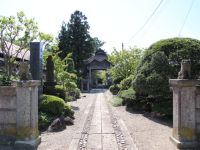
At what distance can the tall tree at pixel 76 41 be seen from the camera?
45969 millimetres

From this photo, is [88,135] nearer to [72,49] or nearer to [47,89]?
[47,89]

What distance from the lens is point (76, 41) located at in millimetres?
46344

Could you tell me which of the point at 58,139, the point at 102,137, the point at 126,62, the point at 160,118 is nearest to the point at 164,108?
the point at 160,118

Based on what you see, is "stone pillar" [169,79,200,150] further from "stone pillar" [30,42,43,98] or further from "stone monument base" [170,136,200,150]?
"stone pillar" [30,42,43,98]

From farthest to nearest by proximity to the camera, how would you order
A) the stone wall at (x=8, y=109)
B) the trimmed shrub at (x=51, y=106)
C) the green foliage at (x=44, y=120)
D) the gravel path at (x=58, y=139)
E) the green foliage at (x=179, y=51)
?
the green foliage at (x=179, y=51)
the trimmed shrub at (x=51, y=106)
the green foliage at (x=44, y=120)
the gravel path at (x=58, y=139)
the stone wall at (x=8, y=109)

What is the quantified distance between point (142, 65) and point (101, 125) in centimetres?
455

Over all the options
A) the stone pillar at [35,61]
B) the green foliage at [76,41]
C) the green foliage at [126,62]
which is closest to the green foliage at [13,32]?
the stone pillar at [35,61]

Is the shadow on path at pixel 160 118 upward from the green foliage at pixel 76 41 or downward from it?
downward

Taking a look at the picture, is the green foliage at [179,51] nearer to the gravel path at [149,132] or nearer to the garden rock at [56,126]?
the gravel path at [149,132]

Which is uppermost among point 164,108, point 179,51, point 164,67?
point 179,51

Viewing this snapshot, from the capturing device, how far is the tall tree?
4597 centimetres

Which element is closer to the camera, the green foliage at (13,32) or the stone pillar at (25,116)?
the stone pillar at (25,116)

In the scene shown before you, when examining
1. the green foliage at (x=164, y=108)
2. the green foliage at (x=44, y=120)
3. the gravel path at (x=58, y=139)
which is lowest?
the gravel path at (x=58, y=139)

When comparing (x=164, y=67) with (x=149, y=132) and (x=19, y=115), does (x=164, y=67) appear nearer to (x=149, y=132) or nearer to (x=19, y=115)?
(x=149, y=132)
